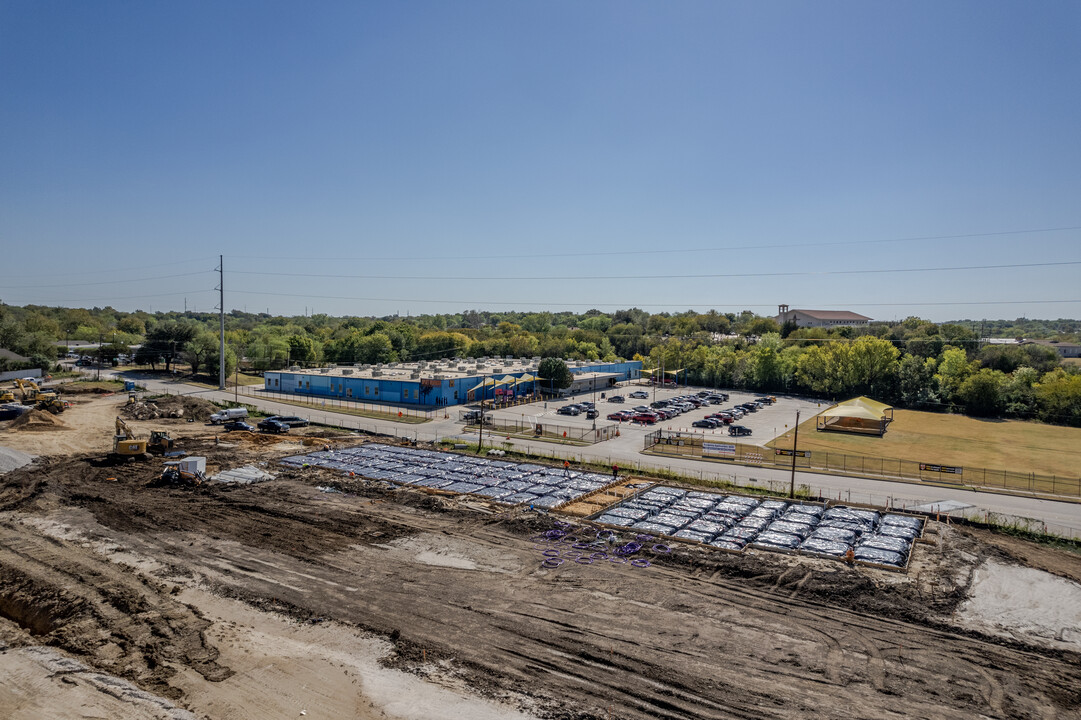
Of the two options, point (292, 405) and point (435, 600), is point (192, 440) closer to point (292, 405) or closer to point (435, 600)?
point (292, 405)

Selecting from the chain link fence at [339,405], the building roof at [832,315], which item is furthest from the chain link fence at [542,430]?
the building roof at [832,315]

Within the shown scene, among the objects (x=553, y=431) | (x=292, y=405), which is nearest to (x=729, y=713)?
(x=553, y=431)

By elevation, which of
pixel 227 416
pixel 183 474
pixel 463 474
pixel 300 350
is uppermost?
pixel 300 350

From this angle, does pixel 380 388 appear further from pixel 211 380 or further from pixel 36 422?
pixel 211 380

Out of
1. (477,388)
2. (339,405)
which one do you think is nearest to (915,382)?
(477,388)

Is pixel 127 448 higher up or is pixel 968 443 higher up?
pixel 127 448

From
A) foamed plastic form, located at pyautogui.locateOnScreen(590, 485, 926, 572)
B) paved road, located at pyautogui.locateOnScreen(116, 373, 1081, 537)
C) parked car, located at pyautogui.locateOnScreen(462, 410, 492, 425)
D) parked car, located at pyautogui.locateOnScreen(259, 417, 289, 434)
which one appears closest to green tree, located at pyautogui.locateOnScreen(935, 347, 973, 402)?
paved road, located at pyautogui.locateOnScreen(116, 373, 1081, 537)
